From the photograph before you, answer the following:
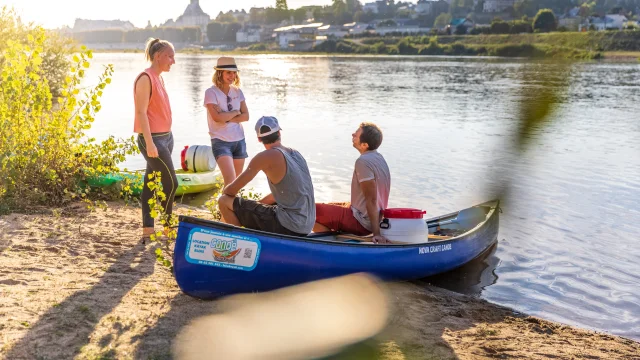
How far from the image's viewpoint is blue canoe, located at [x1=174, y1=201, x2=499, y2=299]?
5738 mm

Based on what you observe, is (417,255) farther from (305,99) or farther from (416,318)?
(305,99)

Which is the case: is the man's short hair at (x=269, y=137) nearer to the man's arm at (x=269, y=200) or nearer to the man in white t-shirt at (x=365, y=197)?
the man's arm at (x=269, y=200)

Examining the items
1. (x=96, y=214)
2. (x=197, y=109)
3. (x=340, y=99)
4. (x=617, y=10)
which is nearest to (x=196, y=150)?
(x=96, y=214)

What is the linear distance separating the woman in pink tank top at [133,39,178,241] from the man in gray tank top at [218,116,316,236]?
1081 mm

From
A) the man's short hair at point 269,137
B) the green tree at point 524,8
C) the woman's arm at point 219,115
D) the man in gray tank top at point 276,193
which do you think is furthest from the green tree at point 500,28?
the man's short hair at point 269,137

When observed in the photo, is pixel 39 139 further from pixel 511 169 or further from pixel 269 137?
pixel 511 169

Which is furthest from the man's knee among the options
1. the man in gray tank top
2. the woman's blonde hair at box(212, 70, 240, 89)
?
the woman's blonde hair at box(212, 70, 240, 89)

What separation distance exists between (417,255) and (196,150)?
5.79 meters

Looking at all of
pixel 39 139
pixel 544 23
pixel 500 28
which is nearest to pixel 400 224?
pixel 39 139

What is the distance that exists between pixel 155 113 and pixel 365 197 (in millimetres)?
2350

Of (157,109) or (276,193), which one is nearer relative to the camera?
(276,193)

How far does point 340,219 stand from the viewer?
745cm

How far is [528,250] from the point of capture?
9.37 meters

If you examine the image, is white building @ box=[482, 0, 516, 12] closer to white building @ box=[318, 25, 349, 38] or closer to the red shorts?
white building @ box=[318, 25, 349, 38]
